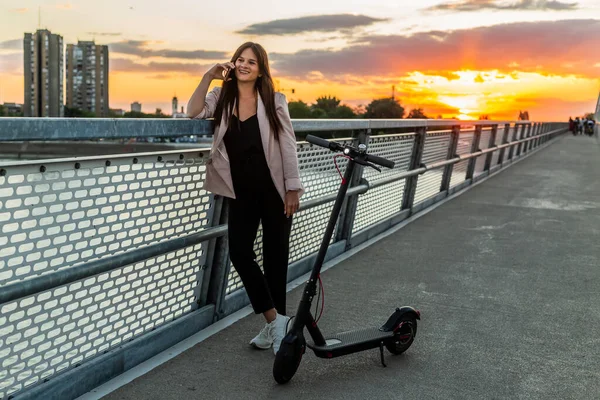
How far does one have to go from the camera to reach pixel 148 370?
3.79 meters

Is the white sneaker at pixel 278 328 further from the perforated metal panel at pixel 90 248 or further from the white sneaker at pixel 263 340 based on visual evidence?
the perforated metal panel at pixel 90 248

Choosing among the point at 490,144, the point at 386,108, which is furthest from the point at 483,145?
the point at 386,108

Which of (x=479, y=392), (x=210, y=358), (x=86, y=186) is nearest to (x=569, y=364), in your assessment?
(x=479, y=392)

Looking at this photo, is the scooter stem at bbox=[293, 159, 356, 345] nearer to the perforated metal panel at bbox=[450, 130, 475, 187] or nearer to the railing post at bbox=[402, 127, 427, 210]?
the railing post at bbox=[402, 127, 427, 210]

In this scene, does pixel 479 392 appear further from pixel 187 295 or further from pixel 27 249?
pixel 27 249

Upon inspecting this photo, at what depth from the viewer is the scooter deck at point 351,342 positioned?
377cm

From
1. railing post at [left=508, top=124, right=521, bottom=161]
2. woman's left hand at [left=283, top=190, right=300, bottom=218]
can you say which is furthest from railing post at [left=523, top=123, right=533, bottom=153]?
woman's left hand at [left=283, top=190, right=300, bottom=218]

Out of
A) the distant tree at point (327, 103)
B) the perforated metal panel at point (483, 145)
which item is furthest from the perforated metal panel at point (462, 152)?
the distant tree at point (327, 103)

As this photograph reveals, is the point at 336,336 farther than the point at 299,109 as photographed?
No

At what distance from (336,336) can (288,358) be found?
1.47 feet

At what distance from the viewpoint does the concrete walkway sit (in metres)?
3.70

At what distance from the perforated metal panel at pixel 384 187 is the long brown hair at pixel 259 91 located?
11.2ft

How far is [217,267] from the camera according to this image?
4.55m

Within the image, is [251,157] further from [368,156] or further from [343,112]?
[343,112]
